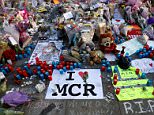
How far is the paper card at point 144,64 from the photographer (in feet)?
12.1

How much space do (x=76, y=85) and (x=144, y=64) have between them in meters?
1.16

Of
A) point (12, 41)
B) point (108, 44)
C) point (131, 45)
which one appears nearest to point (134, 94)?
point (108, 44)

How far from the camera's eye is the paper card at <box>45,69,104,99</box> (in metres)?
3.20

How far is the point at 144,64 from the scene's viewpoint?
3832 millimetres

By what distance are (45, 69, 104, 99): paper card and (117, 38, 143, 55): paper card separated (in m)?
0.85

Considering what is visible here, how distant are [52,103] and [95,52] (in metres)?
1.25

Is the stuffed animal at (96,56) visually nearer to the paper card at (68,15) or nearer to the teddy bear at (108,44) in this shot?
the teddy bear at (108,44)

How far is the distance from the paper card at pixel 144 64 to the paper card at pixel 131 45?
0.33 metres

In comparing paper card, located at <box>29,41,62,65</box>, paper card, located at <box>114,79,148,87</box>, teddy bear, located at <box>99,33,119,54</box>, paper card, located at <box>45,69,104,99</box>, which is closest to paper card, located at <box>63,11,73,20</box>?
paper card, located at <box>29,41,62,65</box>

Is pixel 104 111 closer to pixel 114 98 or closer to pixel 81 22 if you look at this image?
pixel 114 98

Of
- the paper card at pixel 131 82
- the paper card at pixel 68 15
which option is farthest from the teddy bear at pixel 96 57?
the paper card at pixel 68 15

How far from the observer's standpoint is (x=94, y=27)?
4.52m

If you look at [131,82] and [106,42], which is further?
[106,42]

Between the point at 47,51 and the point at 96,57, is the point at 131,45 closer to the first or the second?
the point at 96,57
